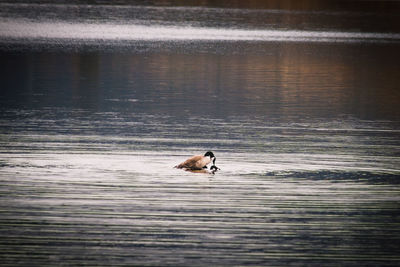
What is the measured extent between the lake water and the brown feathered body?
0.69 feet

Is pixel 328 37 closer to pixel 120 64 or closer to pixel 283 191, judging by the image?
pixel 120 64

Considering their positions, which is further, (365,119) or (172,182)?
(365,119)

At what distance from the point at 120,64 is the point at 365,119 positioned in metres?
11.4

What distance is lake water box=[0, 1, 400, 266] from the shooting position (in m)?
8.30

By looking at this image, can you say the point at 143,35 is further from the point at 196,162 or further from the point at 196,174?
A: the point at 196,174

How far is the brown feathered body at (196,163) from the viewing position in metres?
11.3

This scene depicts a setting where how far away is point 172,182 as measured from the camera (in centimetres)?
1063

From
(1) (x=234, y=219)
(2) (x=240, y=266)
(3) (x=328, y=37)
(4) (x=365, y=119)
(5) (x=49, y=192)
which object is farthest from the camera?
(3) (x=328, y=37)

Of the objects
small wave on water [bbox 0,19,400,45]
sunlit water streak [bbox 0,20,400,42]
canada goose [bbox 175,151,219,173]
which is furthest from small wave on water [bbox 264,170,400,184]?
sunlit water streak [bbox 0,20,400,42]

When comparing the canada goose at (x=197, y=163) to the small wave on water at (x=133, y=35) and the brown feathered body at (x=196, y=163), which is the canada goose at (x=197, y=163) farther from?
the small wave on water at (x=133, y=35)

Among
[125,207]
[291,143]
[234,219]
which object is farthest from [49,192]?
[291,143]

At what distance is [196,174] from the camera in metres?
11.1

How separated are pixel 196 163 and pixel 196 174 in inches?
9.3

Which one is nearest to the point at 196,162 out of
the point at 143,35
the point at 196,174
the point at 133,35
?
the point at 196,174
